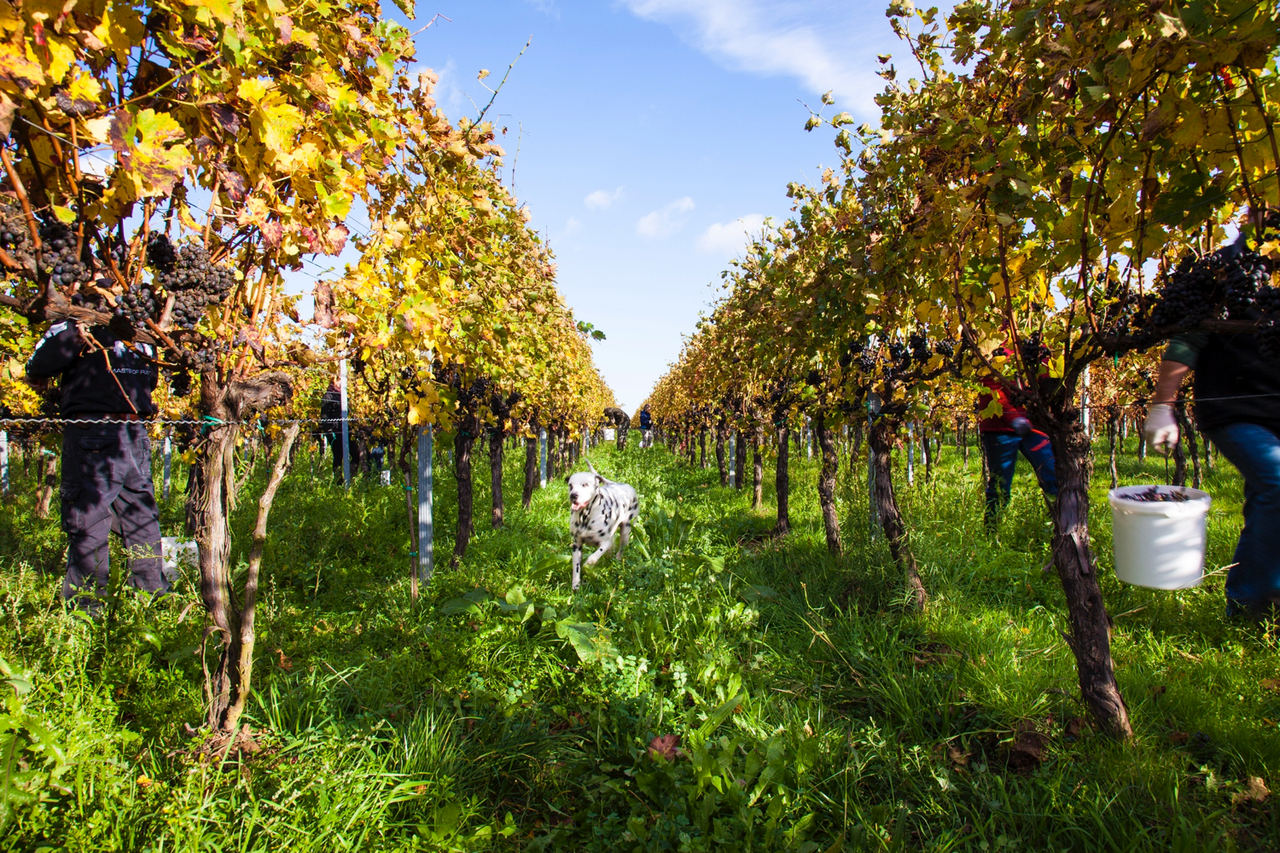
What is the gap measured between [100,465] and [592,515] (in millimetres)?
3312

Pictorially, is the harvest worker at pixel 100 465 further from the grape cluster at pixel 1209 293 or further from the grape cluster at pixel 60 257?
the grape cluster at pixel 1209 293

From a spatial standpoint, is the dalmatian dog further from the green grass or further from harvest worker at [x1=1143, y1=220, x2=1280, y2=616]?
harvest worker at [x1=1143, y1=220, x2=1280, y2=616]

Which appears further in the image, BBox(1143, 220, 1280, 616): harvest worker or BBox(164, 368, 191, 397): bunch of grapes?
BBox(1143, 220, 1280, 616): harvest worker

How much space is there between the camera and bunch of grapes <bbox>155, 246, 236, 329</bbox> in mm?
1991

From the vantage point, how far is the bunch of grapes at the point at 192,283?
6.53ft

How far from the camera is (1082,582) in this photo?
7.40ft

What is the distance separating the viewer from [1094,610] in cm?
225

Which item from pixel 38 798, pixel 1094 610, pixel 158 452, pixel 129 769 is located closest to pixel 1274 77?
pixel 1094 610

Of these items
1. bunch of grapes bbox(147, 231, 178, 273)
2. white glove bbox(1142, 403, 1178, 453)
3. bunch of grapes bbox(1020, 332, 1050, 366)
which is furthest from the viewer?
white glove bbox(1142, 403, 1178, 453)

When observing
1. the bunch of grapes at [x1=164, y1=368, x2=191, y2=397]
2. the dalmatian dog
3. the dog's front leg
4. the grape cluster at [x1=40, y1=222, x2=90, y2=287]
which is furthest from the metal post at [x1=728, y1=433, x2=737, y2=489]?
the grape cluster at [x1=40, y1=222, x2=90, y2=287]

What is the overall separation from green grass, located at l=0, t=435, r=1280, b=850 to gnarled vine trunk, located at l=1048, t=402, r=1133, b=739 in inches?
5.8

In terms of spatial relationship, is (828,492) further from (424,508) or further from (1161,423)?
(424,508)

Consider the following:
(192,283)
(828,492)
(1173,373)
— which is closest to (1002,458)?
(828,492)

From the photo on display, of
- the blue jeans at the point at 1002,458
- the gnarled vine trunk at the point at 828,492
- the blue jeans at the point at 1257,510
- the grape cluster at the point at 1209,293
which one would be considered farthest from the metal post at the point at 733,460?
the grape cluster at the point at 1209,293
